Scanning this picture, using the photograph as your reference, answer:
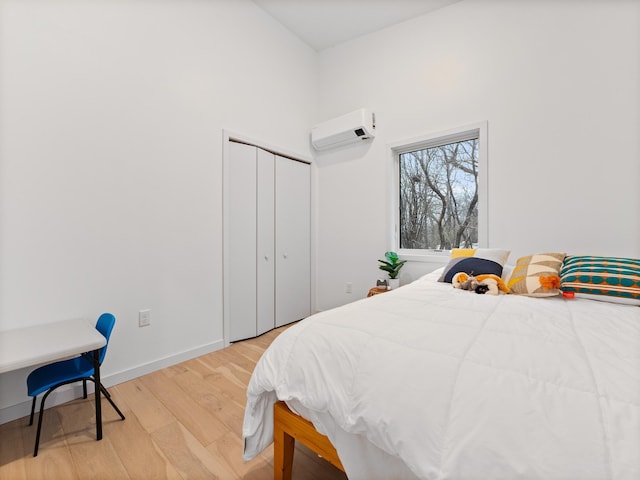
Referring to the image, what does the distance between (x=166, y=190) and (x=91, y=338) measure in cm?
118

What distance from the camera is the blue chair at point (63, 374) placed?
136cm

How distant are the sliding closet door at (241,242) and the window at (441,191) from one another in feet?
5.12

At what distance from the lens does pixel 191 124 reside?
2.37 metres

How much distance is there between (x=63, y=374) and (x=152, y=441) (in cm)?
57

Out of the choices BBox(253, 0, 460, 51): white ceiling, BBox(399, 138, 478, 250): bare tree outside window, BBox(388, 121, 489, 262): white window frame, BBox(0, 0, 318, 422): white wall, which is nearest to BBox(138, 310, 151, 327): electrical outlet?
BBox(0, 0, 318, 422): white wall

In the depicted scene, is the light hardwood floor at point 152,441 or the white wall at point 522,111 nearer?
the light hardwood floor at point 152,441

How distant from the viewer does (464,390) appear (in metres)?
0.70

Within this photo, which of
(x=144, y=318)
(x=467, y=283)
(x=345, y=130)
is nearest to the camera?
(x=467, y=283)

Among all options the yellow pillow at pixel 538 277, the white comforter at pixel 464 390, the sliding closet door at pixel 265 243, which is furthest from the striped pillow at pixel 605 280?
the sliding closet door at pixel 265 243

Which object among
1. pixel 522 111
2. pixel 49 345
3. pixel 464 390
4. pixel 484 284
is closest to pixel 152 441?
pixel 49 345

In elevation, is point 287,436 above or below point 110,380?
above

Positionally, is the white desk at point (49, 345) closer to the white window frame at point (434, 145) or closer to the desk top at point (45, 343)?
the desk top at point (45, 343)

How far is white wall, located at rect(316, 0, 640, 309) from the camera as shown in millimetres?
1987

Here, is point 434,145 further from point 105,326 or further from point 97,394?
point 97,394
